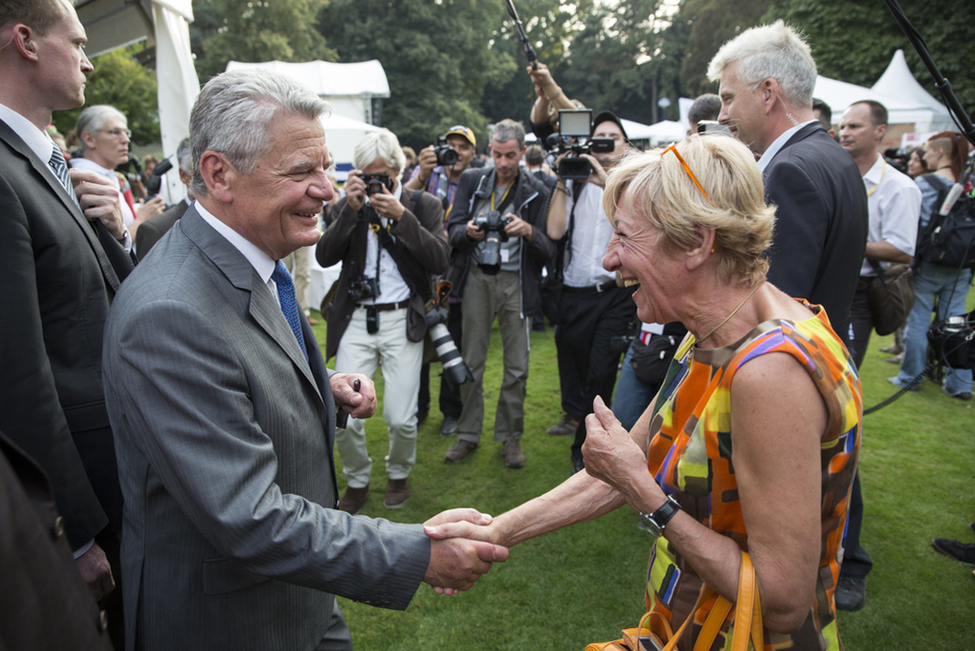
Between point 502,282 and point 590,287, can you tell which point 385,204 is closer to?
point 502,282

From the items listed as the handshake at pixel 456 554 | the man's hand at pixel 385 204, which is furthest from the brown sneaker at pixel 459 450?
the handshake at pixel 456 554

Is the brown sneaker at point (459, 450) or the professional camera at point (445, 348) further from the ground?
the professional camera at point (445, 348)

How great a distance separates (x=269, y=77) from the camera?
5.42 feet

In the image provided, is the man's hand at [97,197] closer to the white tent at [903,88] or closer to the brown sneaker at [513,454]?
the brown sneaker at [513,454]

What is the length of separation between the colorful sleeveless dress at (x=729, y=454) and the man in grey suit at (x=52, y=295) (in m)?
1.65

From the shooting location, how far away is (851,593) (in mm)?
3289

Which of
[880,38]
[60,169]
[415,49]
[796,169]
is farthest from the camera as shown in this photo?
[415,49]

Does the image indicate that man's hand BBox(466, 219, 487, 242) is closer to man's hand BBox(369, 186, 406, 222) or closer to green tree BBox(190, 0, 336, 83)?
man's hand BBox(369, 186, 406, 222)

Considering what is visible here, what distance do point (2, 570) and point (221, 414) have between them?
22.2 inches

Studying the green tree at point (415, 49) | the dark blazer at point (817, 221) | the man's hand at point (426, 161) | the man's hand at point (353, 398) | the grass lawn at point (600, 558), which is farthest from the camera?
the green tree at point (415, 49)

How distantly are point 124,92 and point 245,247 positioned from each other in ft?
78.2

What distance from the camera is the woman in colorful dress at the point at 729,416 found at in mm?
1380

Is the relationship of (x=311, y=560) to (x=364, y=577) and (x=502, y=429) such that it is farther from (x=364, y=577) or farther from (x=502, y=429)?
(x=502, y=429)

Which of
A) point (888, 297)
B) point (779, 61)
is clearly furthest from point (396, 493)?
point (888, 297)
